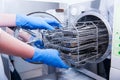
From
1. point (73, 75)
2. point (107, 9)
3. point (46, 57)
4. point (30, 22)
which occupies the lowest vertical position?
point (73, 75)

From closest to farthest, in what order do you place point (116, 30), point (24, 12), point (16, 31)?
point (116, 30)
point (16, 31)
point (24, 12)

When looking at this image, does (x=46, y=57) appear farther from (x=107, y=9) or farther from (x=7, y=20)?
(x=107, y=9)

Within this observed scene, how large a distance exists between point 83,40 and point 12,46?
1.77 feet

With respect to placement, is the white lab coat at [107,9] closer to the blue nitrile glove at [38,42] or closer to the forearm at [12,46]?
the blue nitrile glove at [38,42]

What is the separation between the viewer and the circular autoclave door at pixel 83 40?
4.16 ft

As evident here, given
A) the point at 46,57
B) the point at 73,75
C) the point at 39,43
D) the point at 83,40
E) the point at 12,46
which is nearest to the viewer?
the point at 12,46

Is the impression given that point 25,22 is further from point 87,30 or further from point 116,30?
point 116,30

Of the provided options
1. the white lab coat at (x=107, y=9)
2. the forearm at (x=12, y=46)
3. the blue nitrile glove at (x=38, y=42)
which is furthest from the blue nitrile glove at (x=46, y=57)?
the white lab coat at (x=107, y=9)

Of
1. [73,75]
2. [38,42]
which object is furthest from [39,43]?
[73,75]

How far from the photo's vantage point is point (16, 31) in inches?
56.0

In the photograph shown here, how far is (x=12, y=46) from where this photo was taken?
94 cm

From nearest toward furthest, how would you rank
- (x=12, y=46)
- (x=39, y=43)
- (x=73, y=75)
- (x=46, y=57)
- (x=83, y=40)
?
(x=12, y=46) → (x=46, y=57) → (x=83, y=40) → (x=73, y=75) → (x=39, y=43)

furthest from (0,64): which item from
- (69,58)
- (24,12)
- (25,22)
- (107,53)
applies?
(107,53)

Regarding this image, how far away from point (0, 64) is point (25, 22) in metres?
0.38
